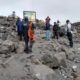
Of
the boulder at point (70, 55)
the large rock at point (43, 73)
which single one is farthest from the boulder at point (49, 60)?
the boulder at point (70, 55)

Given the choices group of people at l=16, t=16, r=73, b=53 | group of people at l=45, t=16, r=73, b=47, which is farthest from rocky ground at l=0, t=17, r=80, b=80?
group of people at l=45, t=16, r=73, b=47

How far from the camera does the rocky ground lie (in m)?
22.2

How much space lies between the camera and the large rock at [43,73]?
2198 centimetres

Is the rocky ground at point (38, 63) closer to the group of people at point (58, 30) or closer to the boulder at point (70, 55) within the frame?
the boulder at point (70, 55)

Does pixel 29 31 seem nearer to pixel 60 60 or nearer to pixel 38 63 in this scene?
pixel 60 60

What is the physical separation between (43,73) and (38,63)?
5.06ft

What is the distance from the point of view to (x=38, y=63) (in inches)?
934

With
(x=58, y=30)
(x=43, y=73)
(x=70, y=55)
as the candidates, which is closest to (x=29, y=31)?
(x=43, y=73)

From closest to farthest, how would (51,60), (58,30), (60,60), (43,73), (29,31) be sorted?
1. (43,73)
2. (51,60)
3. (60,60)
4. (29,31)
5. (58,30)

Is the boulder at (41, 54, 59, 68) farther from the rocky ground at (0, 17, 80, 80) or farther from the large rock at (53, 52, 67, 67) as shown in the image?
the large rock at (53, 52, 67, 67)

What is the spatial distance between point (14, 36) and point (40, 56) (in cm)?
623

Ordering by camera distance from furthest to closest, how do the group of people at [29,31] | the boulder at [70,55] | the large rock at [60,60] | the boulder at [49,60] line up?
the boulder at [70,55] → the group of people at [29,31] → the large rock at [60,60] → the boulder at [49,60]

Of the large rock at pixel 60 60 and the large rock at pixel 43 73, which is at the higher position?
the large rock at pixel 60 60


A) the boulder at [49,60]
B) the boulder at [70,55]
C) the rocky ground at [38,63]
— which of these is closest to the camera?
the rocky ground at [38,63]
